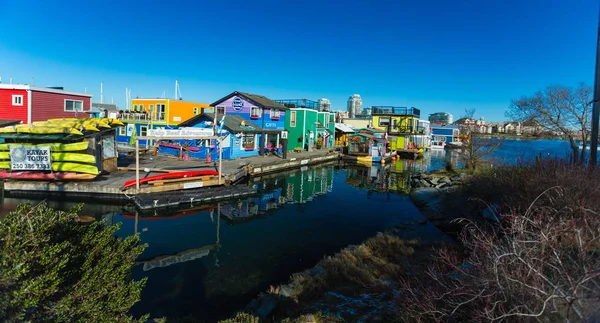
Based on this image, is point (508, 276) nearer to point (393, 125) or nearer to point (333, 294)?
point (333, 294)

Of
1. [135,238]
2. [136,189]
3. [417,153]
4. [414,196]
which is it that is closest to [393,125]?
[417,153]

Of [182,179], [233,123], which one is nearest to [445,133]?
[233,123]

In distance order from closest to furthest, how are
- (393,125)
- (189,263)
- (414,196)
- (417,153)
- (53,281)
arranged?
(53,281)
(189,263)
(414,196)
(417,153)
(393,125)

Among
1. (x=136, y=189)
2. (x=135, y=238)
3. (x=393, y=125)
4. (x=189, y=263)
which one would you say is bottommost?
(x=189, y=263)

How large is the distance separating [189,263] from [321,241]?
4911 mm

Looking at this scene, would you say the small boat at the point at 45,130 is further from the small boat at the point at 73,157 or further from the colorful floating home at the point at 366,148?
the colorful floating home at the point at 366,148

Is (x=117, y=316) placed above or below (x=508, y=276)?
below

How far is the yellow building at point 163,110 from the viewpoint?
3516 centimetres

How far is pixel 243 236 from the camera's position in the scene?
13594 mm

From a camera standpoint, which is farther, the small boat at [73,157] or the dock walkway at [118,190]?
the small boat at [73,157]

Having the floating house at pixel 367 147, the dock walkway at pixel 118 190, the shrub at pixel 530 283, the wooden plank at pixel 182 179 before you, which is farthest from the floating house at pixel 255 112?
the shrub at pixel 530 283

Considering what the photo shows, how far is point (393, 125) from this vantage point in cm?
5238

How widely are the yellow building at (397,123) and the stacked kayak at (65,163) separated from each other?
38897 millimetres

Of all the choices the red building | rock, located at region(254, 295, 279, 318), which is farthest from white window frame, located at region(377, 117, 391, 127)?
rock, located at region(254, 295, 279, 318)
